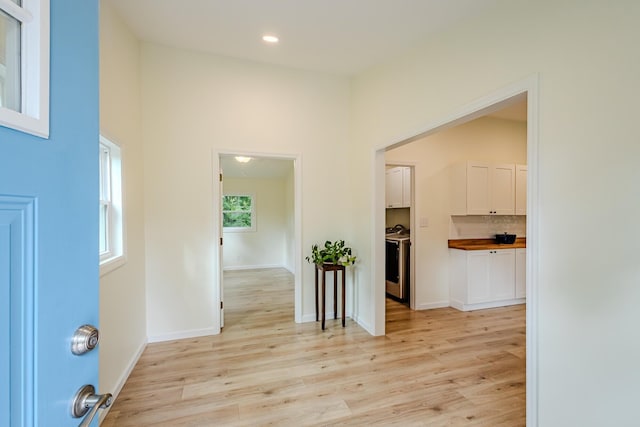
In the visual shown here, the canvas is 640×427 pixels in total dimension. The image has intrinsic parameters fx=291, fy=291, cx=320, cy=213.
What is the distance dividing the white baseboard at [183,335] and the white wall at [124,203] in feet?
0.46

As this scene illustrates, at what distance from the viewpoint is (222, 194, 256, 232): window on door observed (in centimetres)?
743

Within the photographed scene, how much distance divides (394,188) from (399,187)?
14 centimetres

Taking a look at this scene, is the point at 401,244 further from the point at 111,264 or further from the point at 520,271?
the point at 111,264

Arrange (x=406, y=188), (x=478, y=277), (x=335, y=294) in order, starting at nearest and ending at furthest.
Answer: (x=335, y=294), (x=478, y=277), (x=406, y=188)

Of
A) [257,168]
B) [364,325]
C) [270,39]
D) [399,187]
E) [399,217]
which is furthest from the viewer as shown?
[257,168]

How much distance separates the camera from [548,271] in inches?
64.9

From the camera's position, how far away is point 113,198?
8.05ft

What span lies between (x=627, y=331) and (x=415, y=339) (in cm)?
206

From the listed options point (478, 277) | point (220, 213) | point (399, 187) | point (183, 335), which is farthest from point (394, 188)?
point (183, 335)

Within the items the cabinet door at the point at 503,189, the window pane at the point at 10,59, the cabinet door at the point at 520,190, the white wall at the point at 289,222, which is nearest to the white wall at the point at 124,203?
the window pane at the point at 10,59

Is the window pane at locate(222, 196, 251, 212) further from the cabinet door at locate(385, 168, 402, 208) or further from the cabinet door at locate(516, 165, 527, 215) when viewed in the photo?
the cabinet door at locate(516, 165, 527, 215)

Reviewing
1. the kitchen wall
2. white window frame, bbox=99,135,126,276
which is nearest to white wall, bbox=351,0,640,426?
white window frame, bbox=99,135,126,276

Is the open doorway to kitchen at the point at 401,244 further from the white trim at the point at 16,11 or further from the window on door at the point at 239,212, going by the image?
the window on door at the point at 239,212

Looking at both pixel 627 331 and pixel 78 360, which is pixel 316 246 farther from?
pixel 78 360
